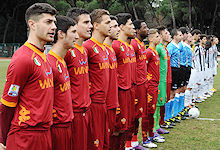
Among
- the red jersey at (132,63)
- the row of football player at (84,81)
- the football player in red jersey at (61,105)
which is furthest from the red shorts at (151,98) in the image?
the football player in red jersey at (61,105)

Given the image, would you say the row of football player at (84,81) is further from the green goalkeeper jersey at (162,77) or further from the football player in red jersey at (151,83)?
the green goalkeeper jersey at (162,77)

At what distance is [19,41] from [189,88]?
3594 cm

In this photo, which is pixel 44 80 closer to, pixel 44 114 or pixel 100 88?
pixel 44 114

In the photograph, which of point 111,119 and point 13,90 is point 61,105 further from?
point 111,119

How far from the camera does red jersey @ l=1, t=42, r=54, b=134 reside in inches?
108

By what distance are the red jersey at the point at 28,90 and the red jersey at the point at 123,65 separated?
6.97 feet

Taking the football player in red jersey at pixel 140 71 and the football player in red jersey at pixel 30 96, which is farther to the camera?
the football player in red jersey at pixel 140 71

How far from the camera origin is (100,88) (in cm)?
416

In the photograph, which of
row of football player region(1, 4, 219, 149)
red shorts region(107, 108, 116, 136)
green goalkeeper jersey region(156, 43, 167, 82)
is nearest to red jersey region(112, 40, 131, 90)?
row of football player region(1, 4, 219, 149)

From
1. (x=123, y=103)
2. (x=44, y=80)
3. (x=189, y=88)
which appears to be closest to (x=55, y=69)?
(x=44, y=80)

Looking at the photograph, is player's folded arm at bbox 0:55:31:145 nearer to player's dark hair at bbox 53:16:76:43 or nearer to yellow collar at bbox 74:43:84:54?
player's dark hair at bbox 53:16:76:43

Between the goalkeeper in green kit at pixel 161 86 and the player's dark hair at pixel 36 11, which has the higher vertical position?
the player's dark hair at pixel 36 11

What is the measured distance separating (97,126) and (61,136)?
2.80ft

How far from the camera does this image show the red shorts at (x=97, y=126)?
4.05m
